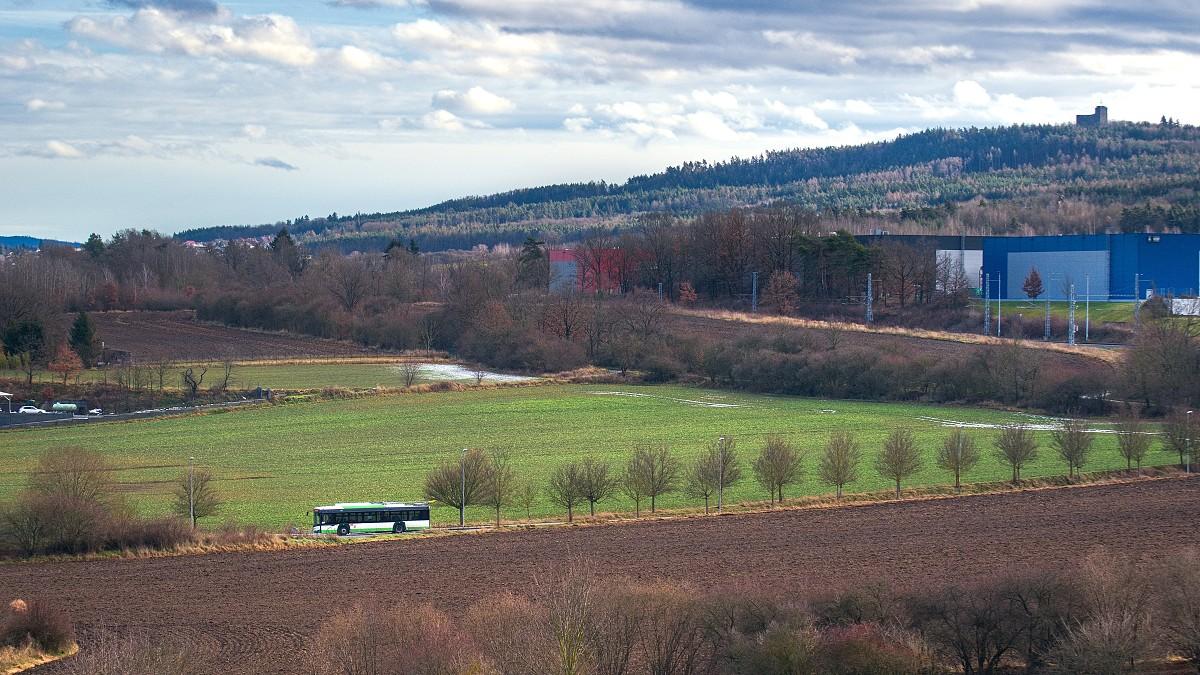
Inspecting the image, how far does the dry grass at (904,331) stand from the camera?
203 feet

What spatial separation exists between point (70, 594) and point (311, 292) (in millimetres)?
65863

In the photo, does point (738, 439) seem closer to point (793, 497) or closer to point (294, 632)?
point (793, 497)

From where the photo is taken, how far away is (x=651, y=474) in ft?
120

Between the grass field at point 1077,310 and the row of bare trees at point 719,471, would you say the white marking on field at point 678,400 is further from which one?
the grass field at point 1077,310

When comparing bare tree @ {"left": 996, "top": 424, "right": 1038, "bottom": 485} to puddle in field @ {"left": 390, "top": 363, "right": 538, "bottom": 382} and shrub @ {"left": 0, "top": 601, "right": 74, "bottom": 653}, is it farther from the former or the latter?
puddle in field @ {"left": 390, "top": 363, "right": 538, "bottom": 382}

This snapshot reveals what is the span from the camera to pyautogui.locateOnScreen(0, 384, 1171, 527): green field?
130 feet

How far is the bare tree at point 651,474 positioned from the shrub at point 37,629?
16948mm

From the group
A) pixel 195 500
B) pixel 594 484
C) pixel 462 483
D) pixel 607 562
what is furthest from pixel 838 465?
pixel 195 500

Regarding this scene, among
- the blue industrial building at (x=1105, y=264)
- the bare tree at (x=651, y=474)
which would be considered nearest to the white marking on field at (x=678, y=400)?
the bare tree at (x=651, y=474)

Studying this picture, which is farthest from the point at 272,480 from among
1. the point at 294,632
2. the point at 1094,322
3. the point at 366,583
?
the point at 1094,322

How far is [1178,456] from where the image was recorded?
142 ft

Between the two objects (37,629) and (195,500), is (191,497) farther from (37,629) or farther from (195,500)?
(37,629)

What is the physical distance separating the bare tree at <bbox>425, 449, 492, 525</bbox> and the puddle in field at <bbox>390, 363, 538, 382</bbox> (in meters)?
30.8

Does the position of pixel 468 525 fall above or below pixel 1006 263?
below
